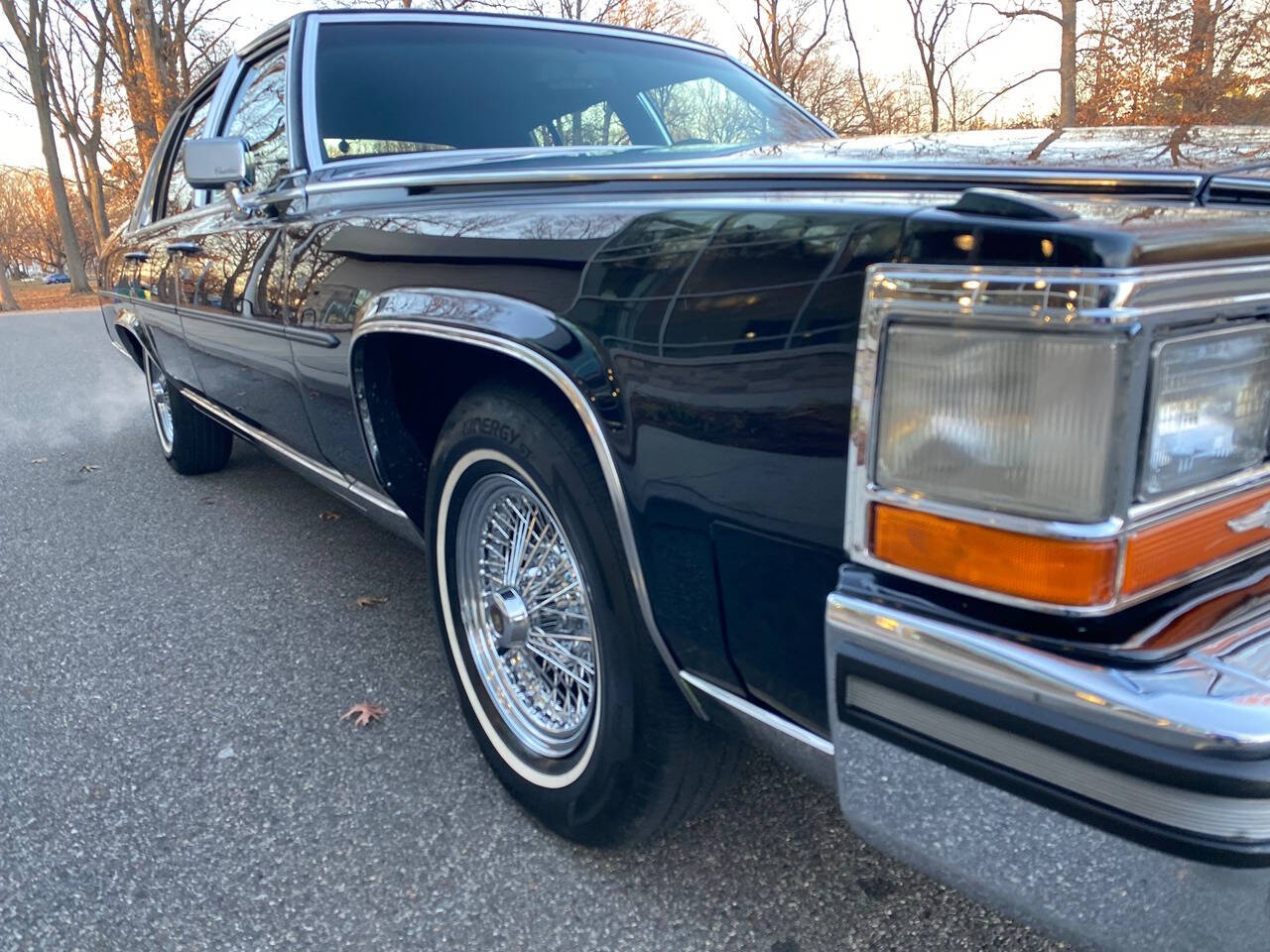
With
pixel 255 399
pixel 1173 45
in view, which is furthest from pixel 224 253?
pixel 1173 45

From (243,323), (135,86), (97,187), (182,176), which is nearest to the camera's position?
(243,323)

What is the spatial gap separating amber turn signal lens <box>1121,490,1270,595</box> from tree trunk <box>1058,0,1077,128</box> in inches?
513

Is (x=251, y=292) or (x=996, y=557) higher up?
(x=251, y=292)

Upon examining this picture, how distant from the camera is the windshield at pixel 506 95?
2.78 metres

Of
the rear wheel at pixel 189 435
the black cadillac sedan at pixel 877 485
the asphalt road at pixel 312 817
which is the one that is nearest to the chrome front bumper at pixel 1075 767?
the black cadillac sedan at pixel 877 485

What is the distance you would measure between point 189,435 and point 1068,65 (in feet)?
41.3

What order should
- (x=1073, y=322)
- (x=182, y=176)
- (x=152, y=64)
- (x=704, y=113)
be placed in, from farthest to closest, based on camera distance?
1. (x=152, y=64)
2. (x=182, y=176)
3. (x=704, y=113)
4. (x=1073, y=322)

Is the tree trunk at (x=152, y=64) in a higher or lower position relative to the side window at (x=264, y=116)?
higher

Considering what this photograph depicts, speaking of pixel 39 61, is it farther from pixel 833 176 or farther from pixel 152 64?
pixel 833 176

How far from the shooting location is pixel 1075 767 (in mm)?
994

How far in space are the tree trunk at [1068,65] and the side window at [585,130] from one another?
37.6 feet

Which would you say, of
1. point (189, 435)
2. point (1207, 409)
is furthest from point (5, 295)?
point (1207, 409)

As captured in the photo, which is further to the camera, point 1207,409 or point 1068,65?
point 1068,65

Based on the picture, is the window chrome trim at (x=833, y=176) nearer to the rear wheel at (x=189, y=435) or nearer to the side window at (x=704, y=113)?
the side window at (x=704, y=113)
